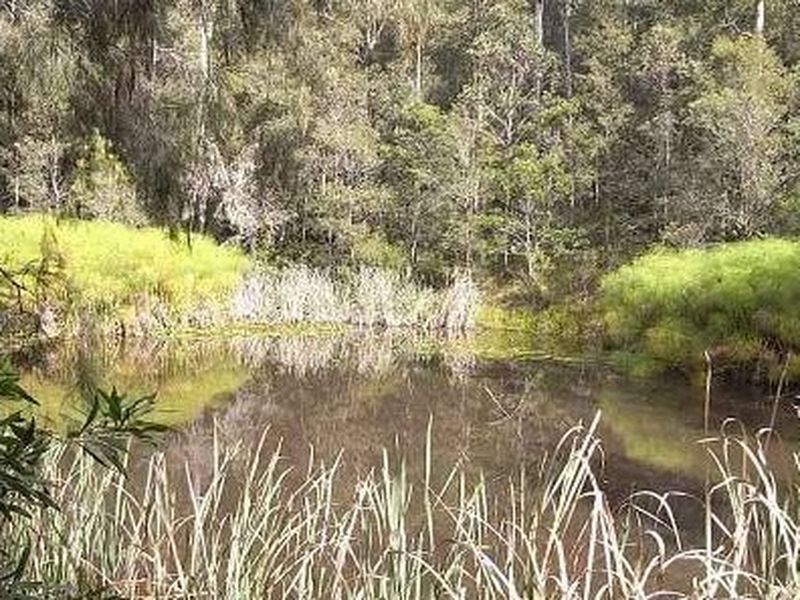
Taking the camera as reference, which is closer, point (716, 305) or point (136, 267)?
point (716, 305)

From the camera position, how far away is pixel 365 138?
1948cm

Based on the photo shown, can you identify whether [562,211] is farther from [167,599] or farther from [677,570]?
[167,599]

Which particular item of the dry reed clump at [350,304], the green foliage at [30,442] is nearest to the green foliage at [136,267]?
the dry reed clump at [350,304]

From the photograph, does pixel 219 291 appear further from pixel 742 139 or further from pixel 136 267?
pixel 742 139

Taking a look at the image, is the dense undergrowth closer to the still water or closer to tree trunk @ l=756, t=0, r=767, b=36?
the still water

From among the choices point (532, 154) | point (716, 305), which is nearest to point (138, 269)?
point (716, 305)

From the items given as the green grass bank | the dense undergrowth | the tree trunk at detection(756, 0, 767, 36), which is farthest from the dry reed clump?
the tree trunk at detection(756, 0, 767, 36)

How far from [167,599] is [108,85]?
1.28 meters

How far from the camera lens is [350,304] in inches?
617

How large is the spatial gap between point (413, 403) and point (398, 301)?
598 centimetres

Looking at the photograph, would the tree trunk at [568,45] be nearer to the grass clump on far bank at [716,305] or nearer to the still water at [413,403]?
the grass clump on far bank at [716,305]

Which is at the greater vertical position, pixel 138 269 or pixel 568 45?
pixel 568 45

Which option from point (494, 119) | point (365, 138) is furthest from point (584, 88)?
point (365, 138)

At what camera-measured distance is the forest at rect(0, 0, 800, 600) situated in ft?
8.37
